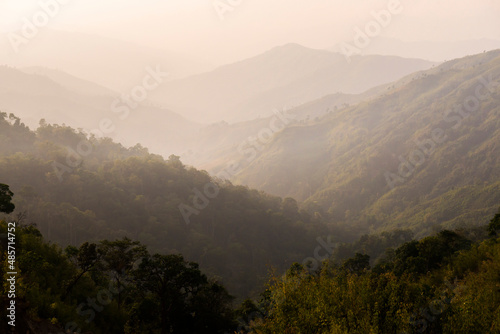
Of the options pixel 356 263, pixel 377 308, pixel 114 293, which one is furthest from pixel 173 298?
pixel 356 263

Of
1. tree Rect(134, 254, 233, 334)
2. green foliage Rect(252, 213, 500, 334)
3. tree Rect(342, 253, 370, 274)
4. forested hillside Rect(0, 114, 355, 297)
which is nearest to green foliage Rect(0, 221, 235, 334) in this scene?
tree Rect(134, 254, 233, 334)

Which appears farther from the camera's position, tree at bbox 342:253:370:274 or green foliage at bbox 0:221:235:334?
tree at bbox 342:253:370:274

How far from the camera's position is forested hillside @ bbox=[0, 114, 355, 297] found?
342 feet

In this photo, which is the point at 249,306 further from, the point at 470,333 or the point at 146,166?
the point at 146,166

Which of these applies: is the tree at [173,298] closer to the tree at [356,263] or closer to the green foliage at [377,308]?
the green foliage at [377,308]

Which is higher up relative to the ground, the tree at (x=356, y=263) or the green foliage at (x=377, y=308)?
the green foliage at (x=377, y=308)

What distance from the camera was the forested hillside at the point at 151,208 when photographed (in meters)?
104

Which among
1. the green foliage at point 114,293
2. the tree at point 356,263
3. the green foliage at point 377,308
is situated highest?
the green foliage at point 114,293

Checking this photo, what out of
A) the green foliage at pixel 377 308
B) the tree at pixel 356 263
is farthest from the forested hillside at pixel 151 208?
the green foliage at pixel 377 308

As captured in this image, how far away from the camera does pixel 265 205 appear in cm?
16450

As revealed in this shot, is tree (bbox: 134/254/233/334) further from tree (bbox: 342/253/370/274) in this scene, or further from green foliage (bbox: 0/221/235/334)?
tree (bbox: 342/253/370/274)

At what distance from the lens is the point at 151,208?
129875 mm

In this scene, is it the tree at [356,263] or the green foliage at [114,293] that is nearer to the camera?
the green foliage at [114,293]

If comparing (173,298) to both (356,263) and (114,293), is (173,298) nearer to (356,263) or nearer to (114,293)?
(114,293)
